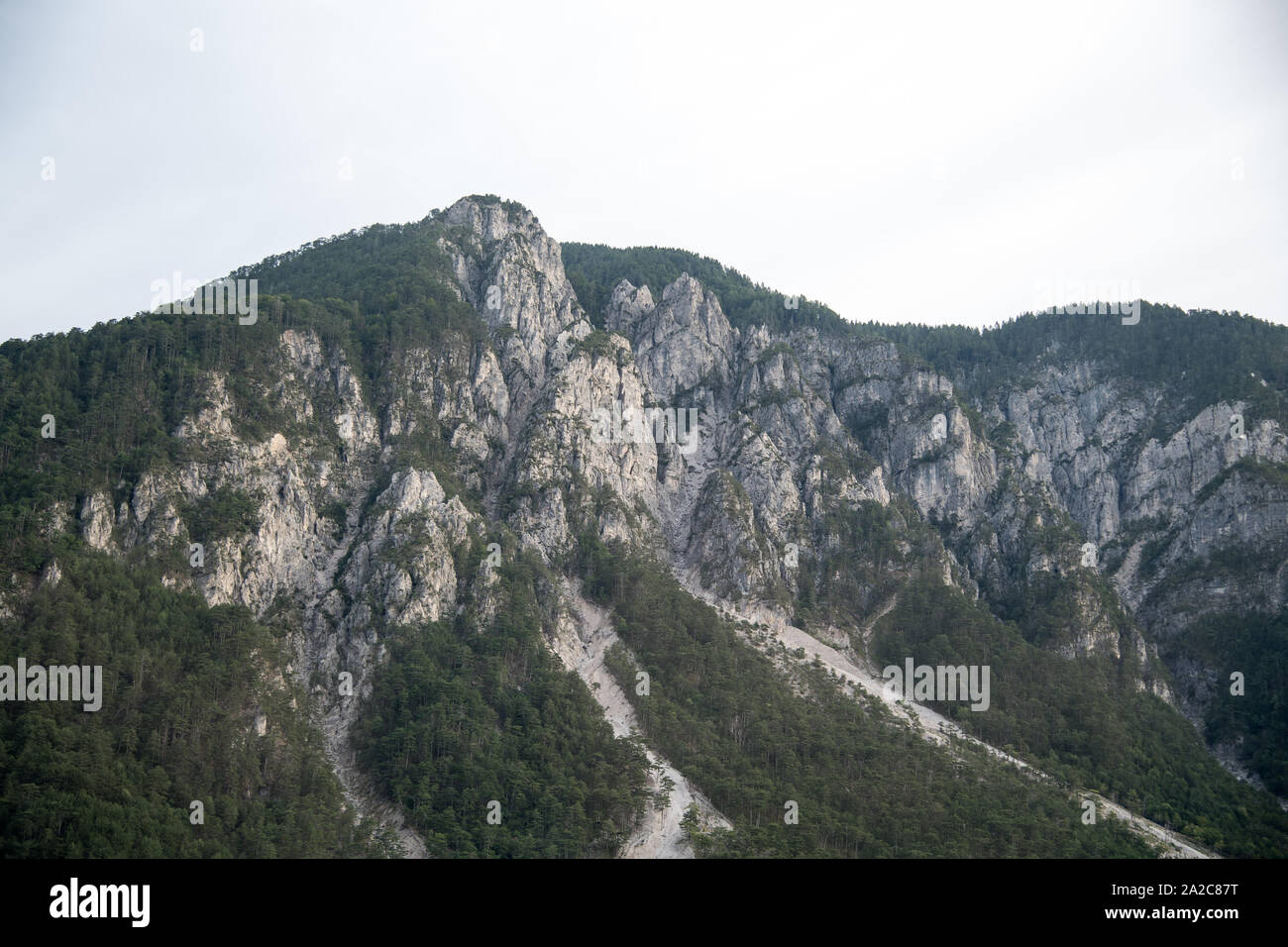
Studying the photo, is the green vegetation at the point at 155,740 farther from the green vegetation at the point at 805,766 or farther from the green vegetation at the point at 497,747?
the green vegetation at the point at 805,766

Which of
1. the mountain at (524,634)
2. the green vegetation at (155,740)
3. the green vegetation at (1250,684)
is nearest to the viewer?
the green vegetation at (155,740)

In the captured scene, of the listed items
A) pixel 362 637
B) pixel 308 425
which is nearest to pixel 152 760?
pixel 362 637

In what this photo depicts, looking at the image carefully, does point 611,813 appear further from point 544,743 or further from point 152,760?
point 152,760

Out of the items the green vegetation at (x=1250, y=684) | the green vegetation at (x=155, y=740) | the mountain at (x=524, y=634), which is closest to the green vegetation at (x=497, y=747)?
the mountain at (x=524, y=634)

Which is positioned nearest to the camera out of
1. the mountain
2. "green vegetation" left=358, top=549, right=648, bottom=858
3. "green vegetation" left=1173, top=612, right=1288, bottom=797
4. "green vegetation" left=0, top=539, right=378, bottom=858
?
"green vegetation" left=0, top=539, right=378, bottom=858

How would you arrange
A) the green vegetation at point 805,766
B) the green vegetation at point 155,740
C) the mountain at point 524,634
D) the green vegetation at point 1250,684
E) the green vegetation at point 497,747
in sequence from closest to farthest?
the green vegetation at point 155,740 < the mountain at point 524,634 < the green vegetation at point 805,766 < the green vegetation at point 497,747 < the green vegetation at point 1250,684

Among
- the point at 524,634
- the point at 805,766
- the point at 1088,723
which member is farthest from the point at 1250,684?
the point at 524,634

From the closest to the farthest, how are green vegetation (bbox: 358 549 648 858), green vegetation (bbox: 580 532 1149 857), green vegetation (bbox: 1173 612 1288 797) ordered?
1. green vegetation (bbox: 580 532 1149 857)
2. green vegetation (bbox: 358 549 648 858)
3. green vegetation (bbox: 1173 612 1288 797)

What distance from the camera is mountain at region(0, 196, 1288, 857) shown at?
357ft

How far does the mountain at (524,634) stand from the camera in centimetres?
10875

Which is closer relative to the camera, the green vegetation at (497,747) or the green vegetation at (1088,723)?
the green vegetation at (497,747)

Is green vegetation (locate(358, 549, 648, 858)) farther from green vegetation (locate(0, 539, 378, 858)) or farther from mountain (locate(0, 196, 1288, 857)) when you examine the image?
green vegetation (locate(0, 539, 378, 858))

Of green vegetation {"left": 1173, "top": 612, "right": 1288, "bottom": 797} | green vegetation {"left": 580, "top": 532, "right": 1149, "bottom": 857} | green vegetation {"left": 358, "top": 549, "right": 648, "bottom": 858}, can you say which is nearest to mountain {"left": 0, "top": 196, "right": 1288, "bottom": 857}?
green vegetation {"left": 358, "top": 549, "right": 648, "bottom": 858}

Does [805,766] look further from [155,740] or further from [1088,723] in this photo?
[155,740]
